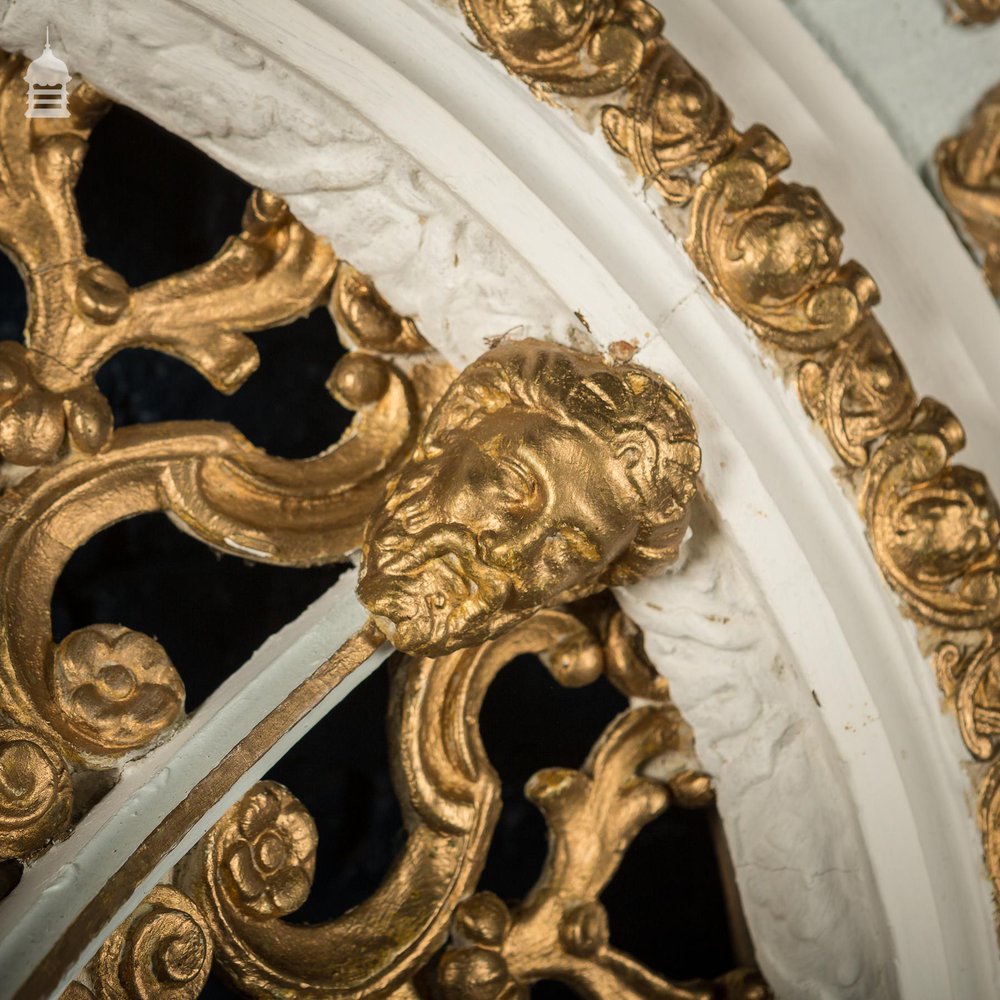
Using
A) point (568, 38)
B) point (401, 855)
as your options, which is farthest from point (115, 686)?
point (568, 38)

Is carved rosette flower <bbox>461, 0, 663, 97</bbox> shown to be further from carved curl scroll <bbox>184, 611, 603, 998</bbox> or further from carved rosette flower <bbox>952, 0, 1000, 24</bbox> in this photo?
carved curl scroll <bbox>184, 611, 603, 998</bbox>

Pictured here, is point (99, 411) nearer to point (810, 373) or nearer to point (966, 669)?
point (810, 373)

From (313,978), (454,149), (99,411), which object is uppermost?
(454,149)

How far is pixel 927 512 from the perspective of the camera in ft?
2.72

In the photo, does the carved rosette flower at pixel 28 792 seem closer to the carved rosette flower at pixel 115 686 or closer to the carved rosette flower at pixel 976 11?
the carved rosette flower at pixel 115 686

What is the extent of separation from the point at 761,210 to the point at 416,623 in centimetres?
33

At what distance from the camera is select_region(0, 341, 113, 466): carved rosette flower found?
0.79 meters

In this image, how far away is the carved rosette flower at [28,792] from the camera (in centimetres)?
75

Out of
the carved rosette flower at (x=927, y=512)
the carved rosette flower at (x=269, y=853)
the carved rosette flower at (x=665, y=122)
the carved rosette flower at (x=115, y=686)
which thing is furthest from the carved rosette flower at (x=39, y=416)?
the carved rosette flower at (x=927, y=512)

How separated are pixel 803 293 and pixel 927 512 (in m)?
0.16

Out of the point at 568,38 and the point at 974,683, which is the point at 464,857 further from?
the point at 568,38

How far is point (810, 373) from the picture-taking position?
32.1 inches

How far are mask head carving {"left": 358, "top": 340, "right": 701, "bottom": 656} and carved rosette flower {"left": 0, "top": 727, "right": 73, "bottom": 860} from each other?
0.21m

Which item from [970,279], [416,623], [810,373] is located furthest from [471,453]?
[970,279]
